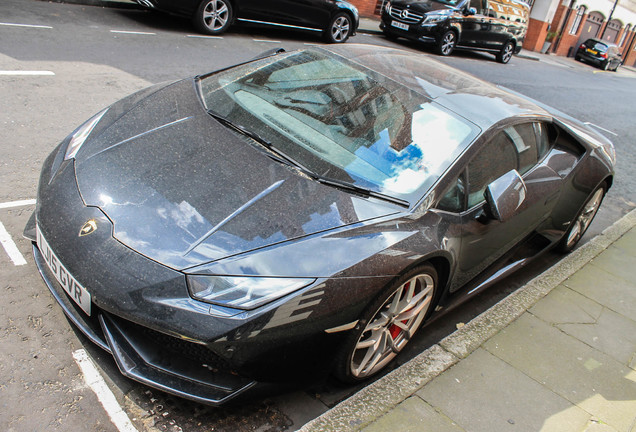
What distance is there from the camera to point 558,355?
330 centimetres

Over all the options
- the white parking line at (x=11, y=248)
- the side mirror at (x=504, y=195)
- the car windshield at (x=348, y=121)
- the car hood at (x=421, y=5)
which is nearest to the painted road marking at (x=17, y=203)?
the white parking line at (x=11, y=248)

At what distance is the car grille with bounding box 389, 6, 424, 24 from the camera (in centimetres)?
1450

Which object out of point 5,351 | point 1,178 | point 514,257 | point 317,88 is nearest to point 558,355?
point 514,257

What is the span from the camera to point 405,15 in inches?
578

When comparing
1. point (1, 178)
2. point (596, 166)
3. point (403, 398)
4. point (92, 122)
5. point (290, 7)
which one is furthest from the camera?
point (290, 7)

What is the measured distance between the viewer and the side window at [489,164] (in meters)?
3.11

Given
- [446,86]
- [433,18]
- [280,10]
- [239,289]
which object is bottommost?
[239,289]

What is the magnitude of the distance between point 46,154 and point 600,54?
32.9m

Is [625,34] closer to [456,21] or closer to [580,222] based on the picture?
[456,21]

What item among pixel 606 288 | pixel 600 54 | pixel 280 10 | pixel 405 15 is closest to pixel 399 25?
pixel 405 15

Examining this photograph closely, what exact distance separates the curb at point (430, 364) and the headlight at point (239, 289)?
59cm

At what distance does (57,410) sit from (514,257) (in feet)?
9.61

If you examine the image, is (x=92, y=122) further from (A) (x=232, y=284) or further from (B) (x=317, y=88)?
(A) (x=232, y=284)

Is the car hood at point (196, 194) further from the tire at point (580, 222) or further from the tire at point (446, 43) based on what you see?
the tire at point (446, 43)
